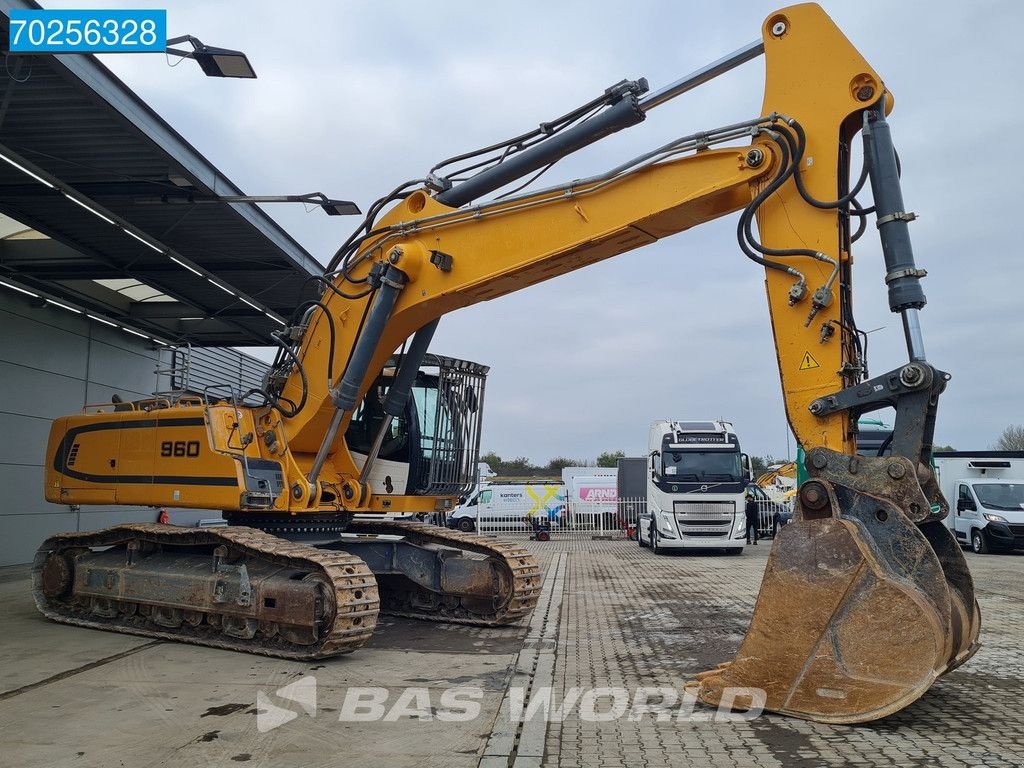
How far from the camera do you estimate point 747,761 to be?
14.9 feet

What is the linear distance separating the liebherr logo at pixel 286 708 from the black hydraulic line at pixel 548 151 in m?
4.37

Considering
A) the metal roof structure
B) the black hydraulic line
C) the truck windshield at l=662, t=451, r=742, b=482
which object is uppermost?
the metal roof structure

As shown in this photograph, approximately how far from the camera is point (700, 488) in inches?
768

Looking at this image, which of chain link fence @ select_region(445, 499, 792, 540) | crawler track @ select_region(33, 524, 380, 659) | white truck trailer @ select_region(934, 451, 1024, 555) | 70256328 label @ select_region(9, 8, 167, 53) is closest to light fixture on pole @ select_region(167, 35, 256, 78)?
70256328 label @ select_region(9, 8, 167, 53)

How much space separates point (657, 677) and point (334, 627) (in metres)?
2.59

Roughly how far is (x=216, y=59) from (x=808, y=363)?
20.4 ft

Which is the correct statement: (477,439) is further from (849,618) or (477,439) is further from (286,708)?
(849,618)

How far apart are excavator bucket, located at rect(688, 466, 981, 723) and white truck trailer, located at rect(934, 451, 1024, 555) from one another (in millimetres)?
16169

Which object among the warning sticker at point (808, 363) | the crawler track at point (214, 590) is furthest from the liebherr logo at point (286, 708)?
the warning sticker at point (808, 363)

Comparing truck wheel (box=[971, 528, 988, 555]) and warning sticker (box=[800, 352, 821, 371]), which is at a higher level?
warning sticker (box=[800, 352, 821, 371])

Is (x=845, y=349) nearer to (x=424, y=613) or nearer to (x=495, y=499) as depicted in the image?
(x=424, y=613)

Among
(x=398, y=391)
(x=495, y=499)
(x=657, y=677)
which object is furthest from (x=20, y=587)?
(x=495, y=499)

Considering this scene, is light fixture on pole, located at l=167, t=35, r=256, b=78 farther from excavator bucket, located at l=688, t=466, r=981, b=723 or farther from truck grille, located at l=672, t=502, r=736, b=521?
truck grille, located at l=672, t=502, r=736, b=521

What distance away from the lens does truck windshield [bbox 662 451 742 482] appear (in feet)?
64.5
